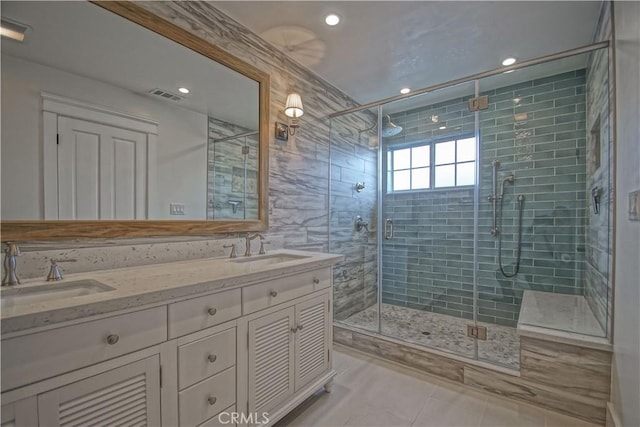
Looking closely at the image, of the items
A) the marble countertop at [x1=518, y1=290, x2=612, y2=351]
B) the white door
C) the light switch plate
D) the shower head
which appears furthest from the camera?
the shower head

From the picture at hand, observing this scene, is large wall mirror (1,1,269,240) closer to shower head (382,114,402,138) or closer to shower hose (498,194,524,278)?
shower head (382,114,402,138)

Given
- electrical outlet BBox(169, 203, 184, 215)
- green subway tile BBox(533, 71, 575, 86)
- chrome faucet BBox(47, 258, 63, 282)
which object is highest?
green subway tile BBox(533, 71, 575, 86)

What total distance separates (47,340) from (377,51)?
260 centimetres

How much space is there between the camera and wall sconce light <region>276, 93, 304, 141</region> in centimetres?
225

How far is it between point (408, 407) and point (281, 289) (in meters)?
1.10

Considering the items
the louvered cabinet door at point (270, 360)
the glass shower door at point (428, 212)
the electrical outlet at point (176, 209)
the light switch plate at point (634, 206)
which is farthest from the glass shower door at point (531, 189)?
the electrical outlet at point (176, 209)

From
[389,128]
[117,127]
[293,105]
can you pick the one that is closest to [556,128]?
[389,128]

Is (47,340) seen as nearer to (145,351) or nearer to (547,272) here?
(145,351)

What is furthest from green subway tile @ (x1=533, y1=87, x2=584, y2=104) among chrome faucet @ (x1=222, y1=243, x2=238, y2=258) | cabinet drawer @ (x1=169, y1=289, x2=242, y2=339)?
cabinet drawer @ (x1=169, y1=289, x2=242, y2=339)

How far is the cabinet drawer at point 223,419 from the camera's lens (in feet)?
3.93

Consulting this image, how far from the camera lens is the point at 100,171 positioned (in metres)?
1.35

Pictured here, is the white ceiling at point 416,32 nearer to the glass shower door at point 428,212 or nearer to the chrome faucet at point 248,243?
the glass shower door at point 428,212

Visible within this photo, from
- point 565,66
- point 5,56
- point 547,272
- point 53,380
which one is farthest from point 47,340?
point 565,66

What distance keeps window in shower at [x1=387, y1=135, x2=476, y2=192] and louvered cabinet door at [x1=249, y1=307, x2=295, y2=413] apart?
219cm
